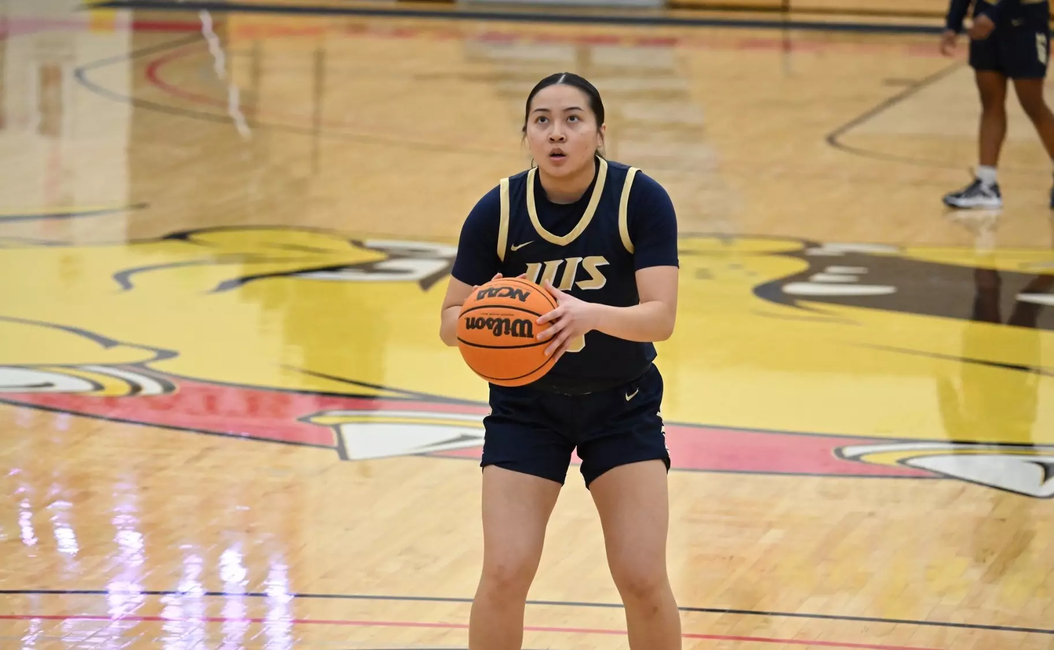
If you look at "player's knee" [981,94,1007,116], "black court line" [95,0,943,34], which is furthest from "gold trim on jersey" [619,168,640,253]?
"black court line" [95,0,943,34]

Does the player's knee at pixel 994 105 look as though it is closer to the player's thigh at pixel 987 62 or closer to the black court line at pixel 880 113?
the player's thigh at pixel 987 62

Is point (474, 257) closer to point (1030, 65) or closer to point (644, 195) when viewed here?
point (644, 195)

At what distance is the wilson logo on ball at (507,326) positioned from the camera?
3.24 meters

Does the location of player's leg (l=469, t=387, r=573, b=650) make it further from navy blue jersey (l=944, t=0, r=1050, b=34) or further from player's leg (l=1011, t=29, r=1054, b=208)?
player's leg (l=1011, t=29, r=1054, b=208)

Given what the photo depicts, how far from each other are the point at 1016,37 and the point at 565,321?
25.8 ft

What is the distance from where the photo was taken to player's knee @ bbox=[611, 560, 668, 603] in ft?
11.0

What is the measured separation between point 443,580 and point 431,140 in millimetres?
8253

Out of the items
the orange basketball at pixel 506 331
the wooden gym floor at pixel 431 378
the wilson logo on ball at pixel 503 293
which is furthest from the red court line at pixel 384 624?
the wilson logo on ball at pixel 503 293

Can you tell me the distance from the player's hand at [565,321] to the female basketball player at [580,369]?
39mm

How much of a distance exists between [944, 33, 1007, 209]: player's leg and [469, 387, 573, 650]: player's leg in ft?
25.2

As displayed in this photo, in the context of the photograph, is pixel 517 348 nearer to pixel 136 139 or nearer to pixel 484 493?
pixel 484 493

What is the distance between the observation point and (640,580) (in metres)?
3.35

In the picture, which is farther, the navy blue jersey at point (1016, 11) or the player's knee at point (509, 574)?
the navy blue jersey at point (1016, 11)

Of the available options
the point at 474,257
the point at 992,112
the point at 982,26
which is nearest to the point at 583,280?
the point at 474,257
